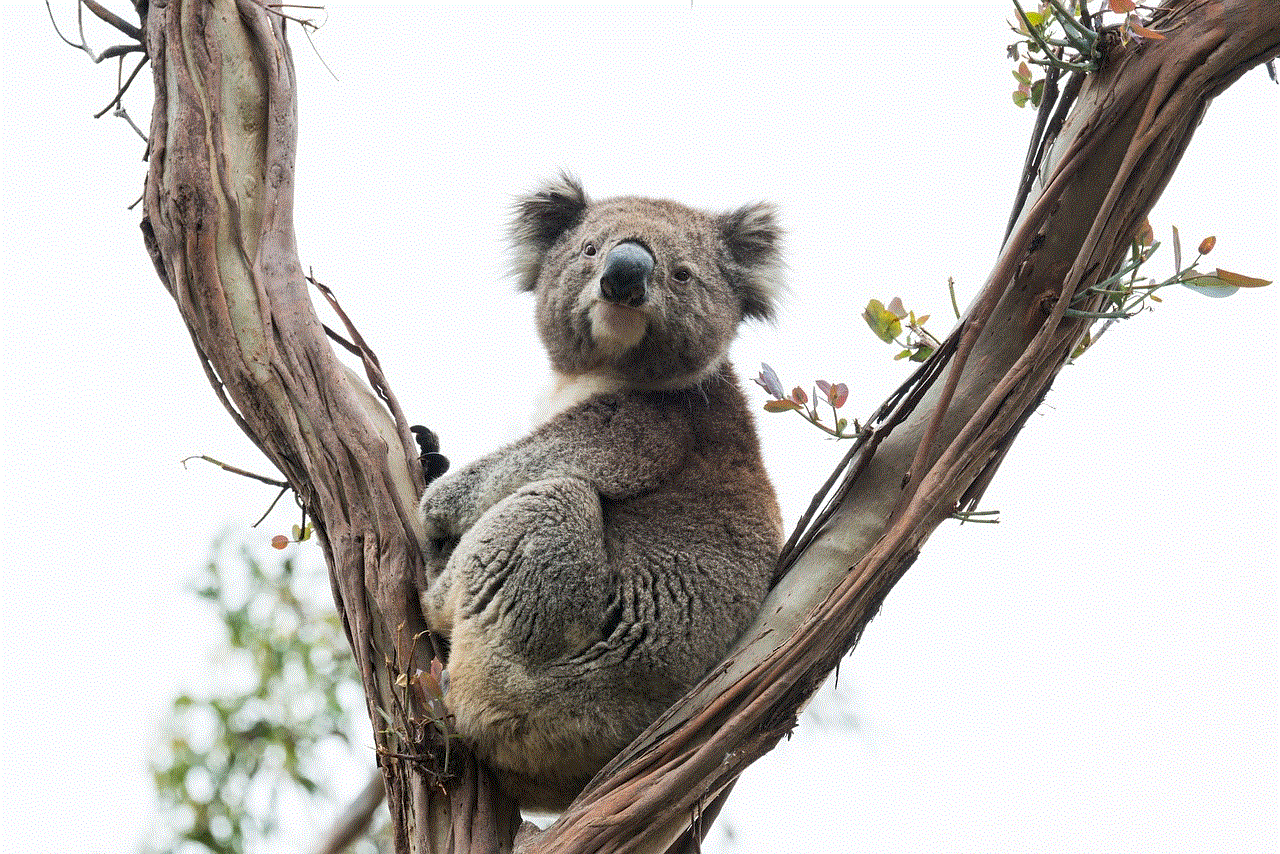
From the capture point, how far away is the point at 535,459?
2.94 metres

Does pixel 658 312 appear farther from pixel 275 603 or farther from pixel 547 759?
pixel 275 603

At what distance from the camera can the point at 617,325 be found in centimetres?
319

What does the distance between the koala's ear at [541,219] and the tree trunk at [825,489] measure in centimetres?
96

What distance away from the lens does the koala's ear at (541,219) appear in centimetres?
367

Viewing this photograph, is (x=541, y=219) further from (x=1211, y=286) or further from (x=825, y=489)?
(x=1211, y=286)

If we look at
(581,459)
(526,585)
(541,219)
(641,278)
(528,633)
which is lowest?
(528,633)

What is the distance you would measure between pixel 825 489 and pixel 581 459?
0.86 m

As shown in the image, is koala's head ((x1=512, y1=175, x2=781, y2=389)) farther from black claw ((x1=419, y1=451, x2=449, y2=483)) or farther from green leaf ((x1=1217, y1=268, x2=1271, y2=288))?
green leaf ((x1=1217, y1=268, x2=1271, y2=288))

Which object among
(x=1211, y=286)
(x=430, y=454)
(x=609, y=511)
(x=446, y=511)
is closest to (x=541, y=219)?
(x=430, y=454)

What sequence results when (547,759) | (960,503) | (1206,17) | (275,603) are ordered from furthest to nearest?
1. (275,603)
2. (547,759)
3. (960,503)
4. (1206,17)

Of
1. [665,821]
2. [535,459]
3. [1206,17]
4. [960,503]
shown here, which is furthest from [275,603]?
[1206,17]

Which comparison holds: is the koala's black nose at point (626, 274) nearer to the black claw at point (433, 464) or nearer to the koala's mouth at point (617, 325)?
the koala's mouth at point (617, 325)

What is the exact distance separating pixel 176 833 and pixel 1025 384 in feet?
8.95

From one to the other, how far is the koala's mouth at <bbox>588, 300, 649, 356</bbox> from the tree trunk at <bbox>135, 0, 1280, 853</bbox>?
2.21ft
